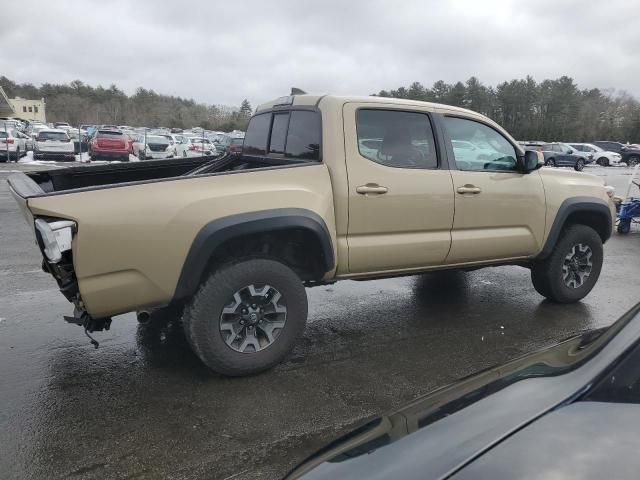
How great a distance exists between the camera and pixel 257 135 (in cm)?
510

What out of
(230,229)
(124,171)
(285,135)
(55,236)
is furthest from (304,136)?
(55,236)

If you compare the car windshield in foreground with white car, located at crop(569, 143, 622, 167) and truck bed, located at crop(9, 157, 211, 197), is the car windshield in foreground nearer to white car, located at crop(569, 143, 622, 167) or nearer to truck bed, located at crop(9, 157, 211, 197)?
truck bed, located at crop(9, 157, 211, 197)

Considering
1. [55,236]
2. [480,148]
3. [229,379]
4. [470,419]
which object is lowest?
[229,379]

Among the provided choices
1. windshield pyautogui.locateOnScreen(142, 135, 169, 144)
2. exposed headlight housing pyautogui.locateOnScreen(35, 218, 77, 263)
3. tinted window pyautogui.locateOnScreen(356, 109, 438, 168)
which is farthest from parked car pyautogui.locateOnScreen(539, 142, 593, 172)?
exposed headlight housing pyautogui.locateOnScreen(35, 218, 77, 263)

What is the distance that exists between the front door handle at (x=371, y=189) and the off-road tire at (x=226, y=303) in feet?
2.72

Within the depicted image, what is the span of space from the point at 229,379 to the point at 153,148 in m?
25.0

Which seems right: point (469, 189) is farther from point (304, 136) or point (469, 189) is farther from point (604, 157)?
point (604, 157)

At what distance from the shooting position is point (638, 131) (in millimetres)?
63625

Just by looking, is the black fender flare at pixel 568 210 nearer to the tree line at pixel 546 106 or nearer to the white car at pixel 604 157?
the white car at pixel 604 157

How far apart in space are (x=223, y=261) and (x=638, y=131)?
2854 inches

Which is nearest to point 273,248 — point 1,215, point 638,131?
point 1,215

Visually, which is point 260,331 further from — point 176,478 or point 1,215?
point 1,215

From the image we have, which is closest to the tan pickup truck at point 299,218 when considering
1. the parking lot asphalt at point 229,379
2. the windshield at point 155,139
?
the parking lot asphalt at point 229,379

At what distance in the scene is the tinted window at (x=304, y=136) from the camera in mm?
4168
